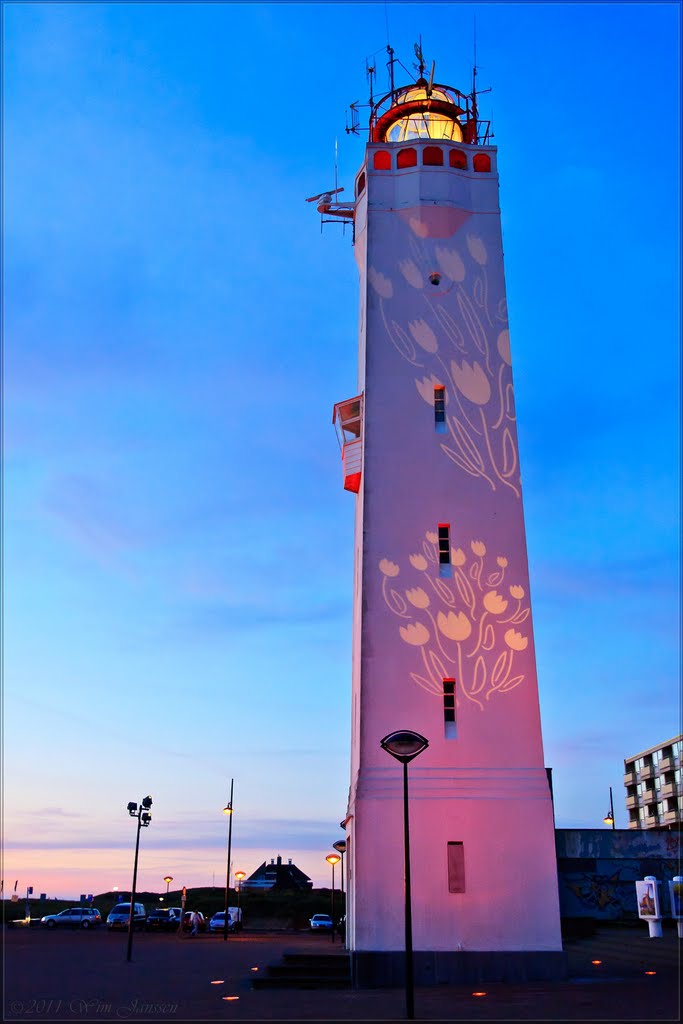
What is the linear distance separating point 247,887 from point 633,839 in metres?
72.6

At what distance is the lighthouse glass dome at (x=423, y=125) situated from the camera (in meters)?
32.3

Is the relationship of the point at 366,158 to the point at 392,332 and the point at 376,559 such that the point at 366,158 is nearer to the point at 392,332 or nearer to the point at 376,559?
the point at 392,332

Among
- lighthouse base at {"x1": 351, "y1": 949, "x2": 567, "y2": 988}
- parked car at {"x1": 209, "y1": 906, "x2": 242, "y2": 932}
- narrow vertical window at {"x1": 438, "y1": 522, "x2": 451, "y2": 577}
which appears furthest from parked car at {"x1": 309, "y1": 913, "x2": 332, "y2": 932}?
narrow vertical window at {"x1": 438, "y1": 522, "x2": 451, "y2": 577}

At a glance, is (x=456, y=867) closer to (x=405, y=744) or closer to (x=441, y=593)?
(x=441, y=593)

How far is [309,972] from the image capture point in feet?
75.5

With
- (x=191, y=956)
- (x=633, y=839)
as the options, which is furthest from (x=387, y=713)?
(x=633, y=839)

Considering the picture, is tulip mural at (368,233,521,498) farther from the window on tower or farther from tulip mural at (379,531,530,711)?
the window on tower

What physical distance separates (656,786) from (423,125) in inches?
3196

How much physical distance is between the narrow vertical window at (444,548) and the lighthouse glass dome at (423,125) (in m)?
14.3

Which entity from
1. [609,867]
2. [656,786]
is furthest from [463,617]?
[656,786]

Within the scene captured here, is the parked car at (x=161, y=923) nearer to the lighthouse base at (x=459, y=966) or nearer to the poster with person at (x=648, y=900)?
the poster with person at (x=648, y=900)

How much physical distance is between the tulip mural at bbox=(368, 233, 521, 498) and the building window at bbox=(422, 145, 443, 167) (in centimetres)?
291

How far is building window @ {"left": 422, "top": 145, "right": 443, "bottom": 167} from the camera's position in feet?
100

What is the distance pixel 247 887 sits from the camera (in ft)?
362
